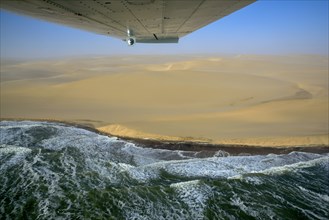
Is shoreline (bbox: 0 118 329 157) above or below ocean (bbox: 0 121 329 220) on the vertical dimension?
below

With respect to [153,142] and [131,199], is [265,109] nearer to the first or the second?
[153,142]

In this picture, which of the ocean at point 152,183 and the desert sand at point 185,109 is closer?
the ocean at point 152,183

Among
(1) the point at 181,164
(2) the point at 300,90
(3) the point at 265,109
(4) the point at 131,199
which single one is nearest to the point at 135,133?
(1) the point at 181,164

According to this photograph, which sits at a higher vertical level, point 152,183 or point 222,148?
point 152,183

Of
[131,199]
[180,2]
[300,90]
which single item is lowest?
[300,90]

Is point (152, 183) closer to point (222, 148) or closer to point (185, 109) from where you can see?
point (222, 148)

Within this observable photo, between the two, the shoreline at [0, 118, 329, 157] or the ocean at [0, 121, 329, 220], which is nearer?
the ocean at [0, 121, 329, 220]

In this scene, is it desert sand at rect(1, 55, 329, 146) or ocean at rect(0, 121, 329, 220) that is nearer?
ocean at rect(0, 121, 329, 220)

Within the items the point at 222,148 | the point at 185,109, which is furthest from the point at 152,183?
the point at 185,109
